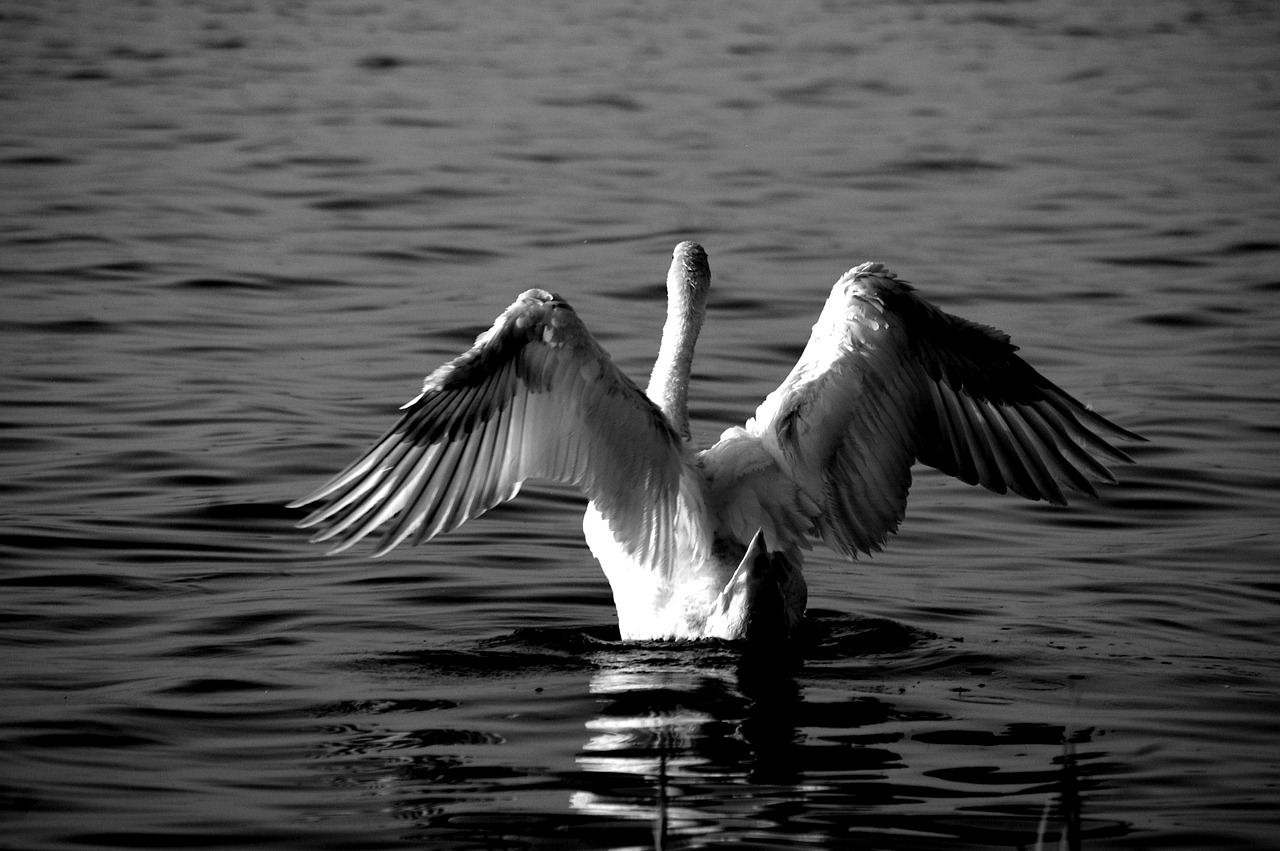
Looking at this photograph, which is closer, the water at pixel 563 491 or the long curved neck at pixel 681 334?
the water at pixel 563 491

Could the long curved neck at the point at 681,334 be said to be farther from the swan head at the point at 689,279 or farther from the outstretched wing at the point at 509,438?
the outstretched wing at the point at 509,438

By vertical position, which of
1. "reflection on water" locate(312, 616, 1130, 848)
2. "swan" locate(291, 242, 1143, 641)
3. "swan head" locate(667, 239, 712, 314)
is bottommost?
"reflection on water" locate(312, 616, 1130, 848)

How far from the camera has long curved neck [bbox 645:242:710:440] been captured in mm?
8398

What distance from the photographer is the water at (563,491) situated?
20.5 feet

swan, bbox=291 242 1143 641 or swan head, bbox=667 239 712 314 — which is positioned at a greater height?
swan head, bbox=667 239 712 314

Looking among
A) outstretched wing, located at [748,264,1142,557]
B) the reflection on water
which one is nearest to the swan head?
outstretched wing, located at [748,264,1142,557]

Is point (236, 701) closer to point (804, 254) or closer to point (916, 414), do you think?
point (916, 414)

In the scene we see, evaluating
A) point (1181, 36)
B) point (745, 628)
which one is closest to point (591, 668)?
point (745, 628)

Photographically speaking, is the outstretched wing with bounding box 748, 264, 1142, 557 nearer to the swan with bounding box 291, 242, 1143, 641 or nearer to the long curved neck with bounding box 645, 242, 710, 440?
the swan with bounding box 291, 242, 1143, 641

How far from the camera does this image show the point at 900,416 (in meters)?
8.16

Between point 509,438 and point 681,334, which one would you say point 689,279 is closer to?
point 681,334

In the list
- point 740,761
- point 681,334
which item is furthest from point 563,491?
point 740,761

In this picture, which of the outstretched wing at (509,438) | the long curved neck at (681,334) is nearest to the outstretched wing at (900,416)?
the long curved neck at (681,334)

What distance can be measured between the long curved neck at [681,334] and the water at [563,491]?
104 cm
